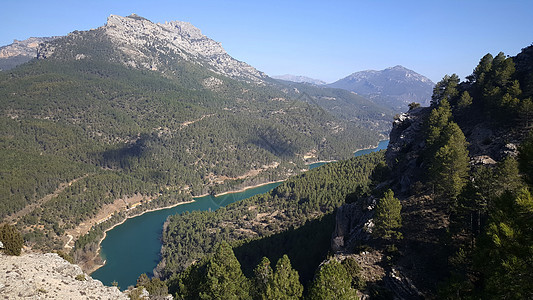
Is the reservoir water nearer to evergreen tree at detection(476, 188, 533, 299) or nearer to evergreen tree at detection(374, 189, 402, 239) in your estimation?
evergreen tree at detection(374, 189, 402, 239)

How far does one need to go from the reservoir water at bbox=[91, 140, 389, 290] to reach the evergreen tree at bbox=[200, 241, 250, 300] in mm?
63741

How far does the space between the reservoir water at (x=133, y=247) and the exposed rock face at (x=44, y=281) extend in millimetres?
52883

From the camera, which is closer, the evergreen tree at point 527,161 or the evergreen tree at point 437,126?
the evergreen tree at point 527,161

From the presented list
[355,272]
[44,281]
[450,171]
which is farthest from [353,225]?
[44,281]

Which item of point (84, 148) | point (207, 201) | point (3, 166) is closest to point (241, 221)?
point (207, 201)

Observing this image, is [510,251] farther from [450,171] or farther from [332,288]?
[450,171]

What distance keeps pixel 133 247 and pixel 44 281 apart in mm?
85124

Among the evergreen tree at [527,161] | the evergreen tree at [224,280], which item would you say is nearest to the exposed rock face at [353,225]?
the evergreen tree at [224,280]

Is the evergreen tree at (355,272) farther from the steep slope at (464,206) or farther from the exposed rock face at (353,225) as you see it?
the exposed rock face at (353,225)

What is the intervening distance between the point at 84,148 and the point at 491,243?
686ft

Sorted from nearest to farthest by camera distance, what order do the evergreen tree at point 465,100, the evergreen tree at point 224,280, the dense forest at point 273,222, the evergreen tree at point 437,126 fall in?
the evergreen tree at point 224,280, the evergreen tree at point 437,126, the evergreen tree at point 465,100, the dense forest at point 273,222

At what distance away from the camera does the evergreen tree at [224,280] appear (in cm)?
3284

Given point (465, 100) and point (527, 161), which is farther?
point (465, 100)

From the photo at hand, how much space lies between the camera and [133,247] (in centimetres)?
11056
